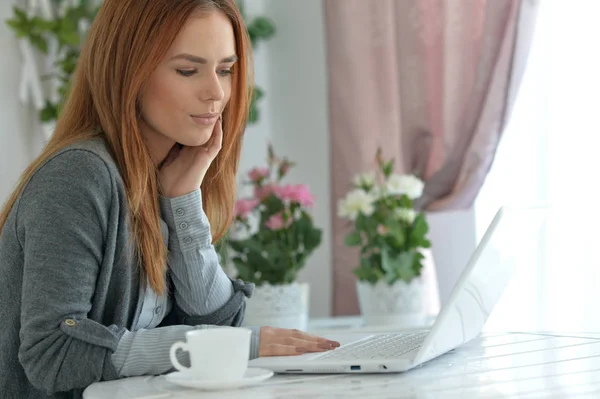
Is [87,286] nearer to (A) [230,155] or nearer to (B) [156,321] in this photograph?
(B) [156,321]

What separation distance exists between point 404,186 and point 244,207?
428mm

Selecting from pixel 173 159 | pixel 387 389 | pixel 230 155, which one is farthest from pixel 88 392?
pixel 230 155

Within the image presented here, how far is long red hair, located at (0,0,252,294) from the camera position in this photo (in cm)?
131

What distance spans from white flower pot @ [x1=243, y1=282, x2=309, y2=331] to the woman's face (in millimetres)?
1036

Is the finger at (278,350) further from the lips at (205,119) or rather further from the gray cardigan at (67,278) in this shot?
the lips at (205,119)

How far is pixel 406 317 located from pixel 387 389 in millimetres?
1423

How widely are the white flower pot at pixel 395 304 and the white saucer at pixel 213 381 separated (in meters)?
1.37

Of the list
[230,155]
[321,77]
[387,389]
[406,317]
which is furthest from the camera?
[321,77]

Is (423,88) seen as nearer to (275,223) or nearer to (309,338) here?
(275,223)

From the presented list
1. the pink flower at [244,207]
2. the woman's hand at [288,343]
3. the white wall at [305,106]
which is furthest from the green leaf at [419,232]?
the woman's hand at [288,343]

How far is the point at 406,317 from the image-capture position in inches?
92.7

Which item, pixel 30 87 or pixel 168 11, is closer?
pixel 168 11

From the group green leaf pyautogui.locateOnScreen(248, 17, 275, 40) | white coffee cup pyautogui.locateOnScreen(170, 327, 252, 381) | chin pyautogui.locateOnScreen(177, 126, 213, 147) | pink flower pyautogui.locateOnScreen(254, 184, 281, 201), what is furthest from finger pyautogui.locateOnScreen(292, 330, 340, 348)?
green leaf pyautogui.locateOnScreen(248, 17, 275, 40)

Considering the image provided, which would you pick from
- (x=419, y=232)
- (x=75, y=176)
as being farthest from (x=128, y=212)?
(x=419, y=232)
